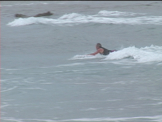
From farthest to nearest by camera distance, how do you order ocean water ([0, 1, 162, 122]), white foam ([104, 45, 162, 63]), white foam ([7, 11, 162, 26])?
1. white foam ([7, 11, 162, 26])
2. white foam ([104, 45, 162, 63])
3. ocean water ([0, 1, 162, 122])

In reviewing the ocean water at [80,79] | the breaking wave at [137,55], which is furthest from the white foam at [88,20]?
the breaking wave at [137,55]

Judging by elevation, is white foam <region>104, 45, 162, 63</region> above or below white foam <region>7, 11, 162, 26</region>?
below

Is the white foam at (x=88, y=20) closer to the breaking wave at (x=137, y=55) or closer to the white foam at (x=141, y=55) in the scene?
the white foam at (x=141, y=55)

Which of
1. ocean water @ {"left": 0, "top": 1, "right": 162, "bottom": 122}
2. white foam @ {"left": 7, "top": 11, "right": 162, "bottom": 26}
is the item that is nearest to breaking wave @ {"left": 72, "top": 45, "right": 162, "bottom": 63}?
ocean water @ {"left": 0, "top": 1, "right": 162, "bottom": 122}

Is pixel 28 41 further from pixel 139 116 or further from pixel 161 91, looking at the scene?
pixel 139 116

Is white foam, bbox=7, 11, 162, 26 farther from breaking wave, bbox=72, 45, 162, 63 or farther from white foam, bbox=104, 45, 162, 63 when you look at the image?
breaking wave, bbox=72, 45, 162, 63

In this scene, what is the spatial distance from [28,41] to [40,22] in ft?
30.8

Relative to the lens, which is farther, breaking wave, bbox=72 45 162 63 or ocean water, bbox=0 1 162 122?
breaking wave, bbox=72 45 162 63

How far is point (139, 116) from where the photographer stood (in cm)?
853

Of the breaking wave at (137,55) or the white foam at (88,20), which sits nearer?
the breaking wave at (137,55)

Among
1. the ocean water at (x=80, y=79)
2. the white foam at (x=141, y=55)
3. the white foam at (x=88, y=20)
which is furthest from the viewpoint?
the white foam at (x=88, y=20)

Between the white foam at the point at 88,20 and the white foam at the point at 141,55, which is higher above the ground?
the white foam at the point at 88,20

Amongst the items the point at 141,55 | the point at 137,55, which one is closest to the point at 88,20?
the point at 137,55

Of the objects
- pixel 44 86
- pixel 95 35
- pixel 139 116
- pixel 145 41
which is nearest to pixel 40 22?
pixel 95 35
